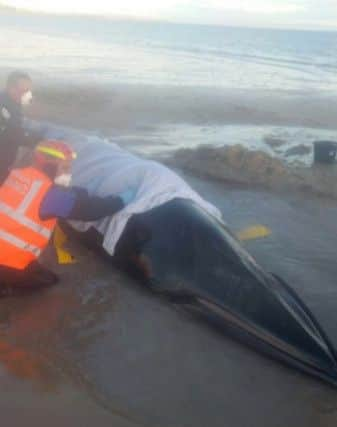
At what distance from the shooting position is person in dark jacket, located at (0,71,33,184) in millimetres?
7004

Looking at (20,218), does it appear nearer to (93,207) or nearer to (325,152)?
(93,207)

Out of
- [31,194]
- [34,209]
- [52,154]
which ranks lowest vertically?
[34,209]

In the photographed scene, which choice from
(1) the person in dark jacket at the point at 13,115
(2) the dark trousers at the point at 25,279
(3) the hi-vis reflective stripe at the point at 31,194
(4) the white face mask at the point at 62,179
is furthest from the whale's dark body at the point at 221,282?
(1) the person in dark jacket at the point at 13,115

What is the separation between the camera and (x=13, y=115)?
24.3ft

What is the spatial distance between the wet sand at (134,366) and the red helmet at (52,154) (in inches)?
47.4

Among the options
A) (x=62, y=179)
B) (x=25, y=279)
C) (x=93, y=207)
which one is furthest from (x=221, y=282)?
(x=25, y=279)

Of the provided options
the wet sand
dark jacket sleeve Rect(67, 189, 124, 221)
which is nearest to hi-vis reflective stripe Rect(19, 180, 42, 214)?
dark jacket sleeve Rect(67, 189, 124, 221)

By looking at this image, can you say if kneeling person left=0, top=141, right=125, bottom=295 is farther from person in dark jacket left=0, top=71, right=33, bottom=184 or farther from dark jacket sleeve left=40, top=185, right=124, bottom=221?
person in dark jacket left=0, top=71, right=33, bottom=184

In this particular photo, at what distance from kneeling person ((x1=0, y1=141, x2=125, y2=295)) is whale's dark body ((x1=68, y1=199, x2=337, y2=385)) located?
568mm

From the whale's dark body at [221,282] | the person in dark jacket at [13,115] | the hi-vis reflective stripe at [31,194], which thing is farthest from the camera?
the person in dark jacket at [13,115]

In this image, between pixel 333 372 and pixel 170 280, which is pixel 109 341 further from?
pixel 333 372

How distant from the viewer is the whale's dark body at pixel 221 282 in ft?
15.4

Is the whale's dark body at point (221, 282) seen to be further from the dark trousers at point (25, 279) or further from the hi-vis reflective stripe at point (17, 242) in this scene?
the hi-vis reflective stripe at point (17, 242)

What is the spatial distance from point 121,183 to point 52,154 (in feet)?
3.72
